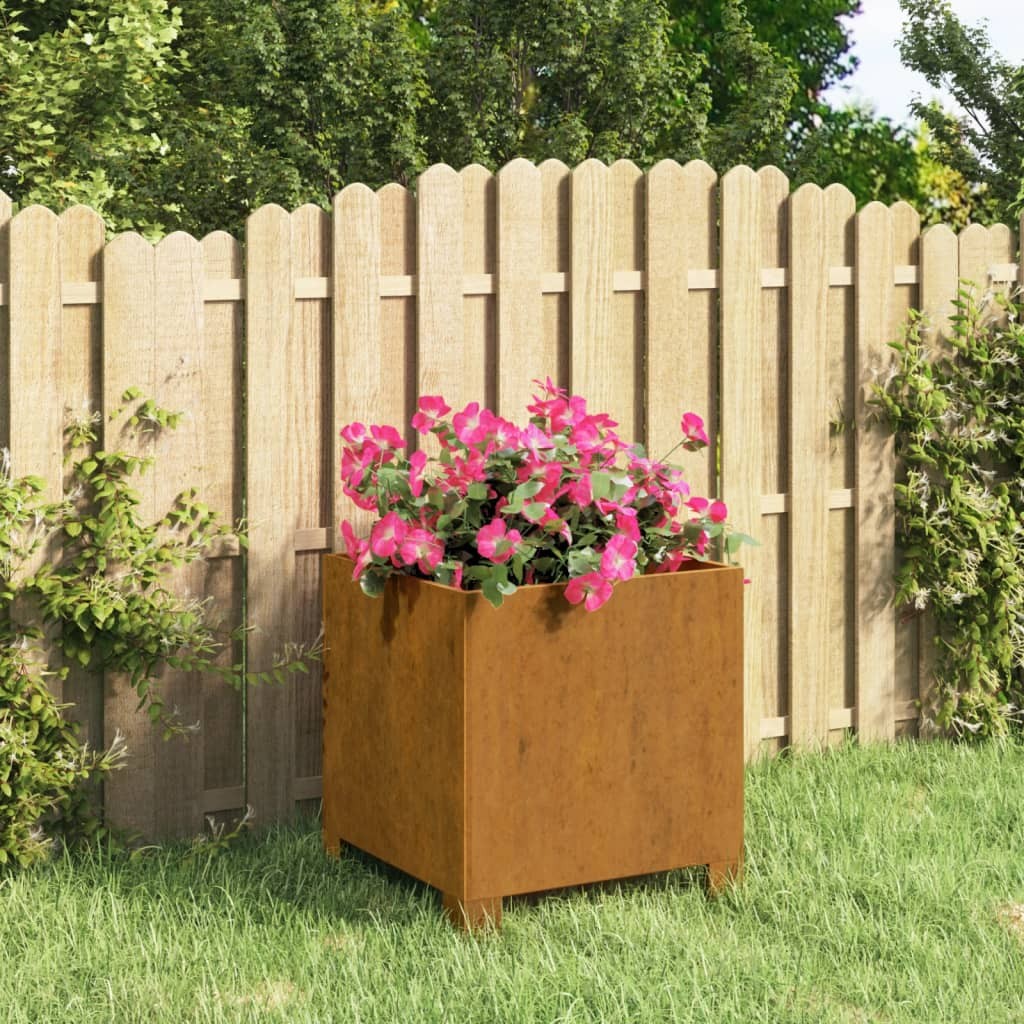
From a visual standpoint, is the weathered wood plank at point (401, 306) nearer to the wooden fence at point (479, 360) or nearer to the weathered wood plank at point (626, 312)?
the wooden fence at point (479, 360)

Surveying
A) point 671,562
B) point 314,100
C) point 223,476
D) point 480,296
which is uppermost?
point 314,100

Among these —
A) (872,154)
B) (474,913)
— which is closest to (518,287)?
(474,913)

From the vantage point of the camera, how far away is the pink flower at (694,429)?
4.20m

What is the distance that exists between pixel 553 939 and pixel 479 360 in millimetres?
1718

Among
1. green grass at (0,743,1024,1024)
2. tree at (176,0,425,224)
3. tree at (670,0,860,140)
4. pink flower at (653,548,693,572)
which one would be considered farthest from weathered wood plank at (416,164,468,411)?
tree at (670,0,860,140)

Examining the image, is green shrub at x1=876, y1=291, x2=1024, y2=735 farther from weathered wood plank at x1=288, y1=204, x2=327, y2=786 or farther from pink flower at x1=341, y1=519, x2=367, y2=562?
pink flower at x1=341, y1=519, x2=367, y2=562

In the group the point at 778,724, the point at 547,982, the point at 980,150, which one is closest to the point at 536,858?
the point at 547,982

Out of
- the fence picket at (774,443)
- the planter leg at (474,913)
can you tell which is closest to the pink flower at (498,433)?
the planter leg at (474,913)

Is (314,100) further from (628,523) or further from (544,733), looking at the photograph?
(544,733)

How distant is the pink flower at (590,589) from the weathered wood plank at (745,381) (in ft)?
4.86

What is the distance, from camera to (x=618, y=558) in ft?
12.1

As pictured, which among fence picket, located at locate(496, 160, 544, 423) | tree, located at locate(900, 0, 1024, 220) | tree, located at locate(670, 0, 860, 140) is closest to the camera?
fence picket, located at locate(496, 160, 544, 423)

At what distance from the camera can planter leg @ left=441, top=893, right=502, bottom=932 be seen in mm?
3744

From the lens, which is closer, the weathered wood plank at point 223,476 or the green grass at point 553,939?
the green grass at point 553,939
